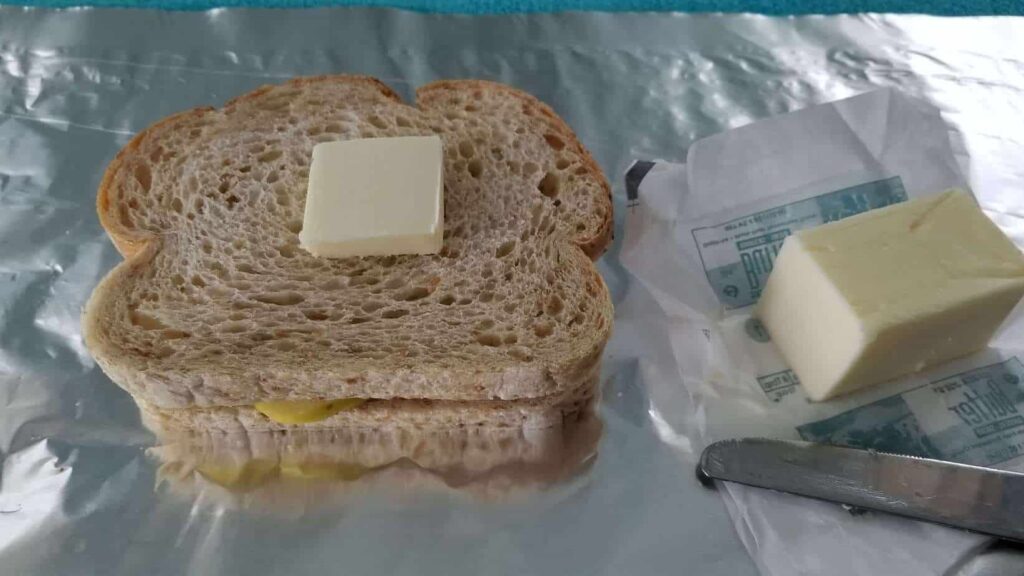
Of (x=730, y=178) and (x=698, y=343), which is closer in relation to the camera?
(x=698, y=343)

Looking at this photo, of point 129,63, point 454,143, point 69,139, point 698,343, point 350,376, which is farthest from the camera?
point 129,63

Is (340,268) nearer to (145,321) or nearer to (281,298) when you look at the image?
(281,298)

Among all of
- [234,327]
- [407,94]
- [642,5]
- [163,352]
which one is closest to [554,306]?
[234,327]

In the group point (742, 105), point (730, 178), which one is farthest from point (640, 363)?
point (742, 105)

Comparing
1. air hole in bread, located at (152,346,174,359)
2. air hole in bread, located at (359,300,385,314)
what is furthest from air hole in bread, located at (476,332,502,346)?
air hole in bread, located at (152,346,174,359)

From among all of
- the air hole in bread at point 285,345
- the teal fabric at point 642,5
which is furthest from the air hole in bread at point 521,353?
the teal fabric at point 642,5

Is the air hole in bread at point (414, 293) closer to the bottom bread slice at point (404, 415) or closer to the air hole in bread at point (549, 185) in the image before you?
the bottom bread slice at point (404, 415)

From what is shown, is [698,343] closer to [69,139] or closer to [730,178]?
[730,178]
